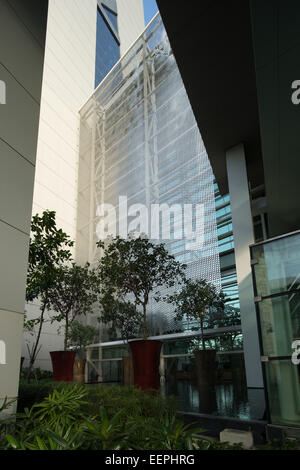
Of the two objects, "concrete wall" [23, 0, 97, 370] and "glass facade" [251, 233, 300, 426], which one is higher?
"concrete wall" [23, 0, 97, 370]

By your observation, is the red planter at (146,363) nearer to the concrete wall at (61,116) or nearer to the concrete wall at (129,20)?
the concrete wall at (61,116)

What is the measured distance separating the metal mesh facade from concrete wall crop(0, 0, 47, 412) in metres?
8.21

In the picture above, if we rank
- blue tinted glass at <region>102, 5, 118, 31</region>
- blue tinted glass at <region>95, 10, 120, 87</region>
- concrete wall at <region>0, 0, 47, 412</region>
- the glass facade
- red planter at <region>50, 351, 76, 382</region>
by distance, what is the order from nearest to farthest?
concrete wall at <region>0, 0, 47, 412</region> → the glass facade → red planter at <region>50, 351, 76, 382</region> → blue tinted glass at <region>95, 10, 120, 87</region> → blue tinted glass at <region>102, 5, 118, 31</region>

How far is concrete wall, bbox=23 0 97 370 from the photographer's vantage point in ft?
52.7

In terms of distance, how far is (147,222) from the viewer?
13.4 meters

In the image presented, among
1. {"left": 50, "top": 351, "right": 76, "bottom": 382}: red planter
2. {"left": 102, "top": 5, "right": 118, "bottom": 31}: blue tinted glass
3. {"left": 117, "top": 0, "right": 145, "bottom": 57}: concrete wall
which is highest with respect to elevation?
{"left": 117, "top": 0, "right": 145, "bottom": 57}: concrete wall

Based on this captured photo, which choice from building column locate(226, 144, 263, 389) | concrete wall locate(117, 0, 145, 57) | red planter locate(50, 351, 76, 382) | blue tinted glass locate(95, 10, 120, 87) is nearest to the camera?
building column locate(226, 144, 263, 389)

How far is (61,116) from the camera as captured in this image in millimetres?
18625

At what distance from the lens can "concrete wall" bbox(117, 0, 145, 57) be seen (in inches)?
1260

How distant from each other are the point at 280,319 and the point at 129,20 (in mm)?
37641

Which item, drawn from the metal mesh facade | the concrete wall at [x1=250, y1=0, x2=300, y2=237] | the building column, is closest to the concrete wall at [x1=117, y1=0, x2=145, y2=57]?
the metal mesh facade

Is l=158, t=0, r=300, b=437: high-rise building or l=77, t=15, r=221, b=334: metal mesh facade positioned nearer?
l=158, t=0, r=300, b=437: high-rise building

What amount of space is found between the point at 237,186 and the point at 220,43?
2950 mm

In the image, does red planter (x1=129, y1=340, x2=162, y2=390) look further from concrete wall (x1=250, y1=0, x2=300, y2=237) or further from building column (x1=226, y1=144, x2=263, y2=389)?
concrete wall (x1=250, y1=0, x2=300, y2=237)
